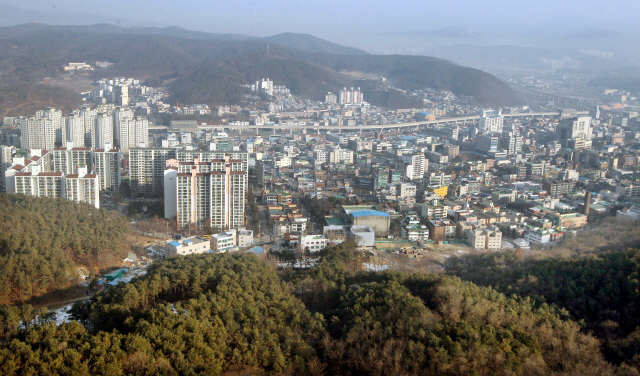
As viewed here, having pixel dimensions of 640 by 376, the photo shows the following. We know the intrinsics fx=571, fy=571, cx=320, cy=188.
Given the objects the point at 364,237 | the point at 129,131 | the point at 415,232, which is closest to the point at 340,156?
the point at 129,131

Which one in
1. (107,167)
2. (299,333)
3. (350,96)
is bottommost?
(299,333)

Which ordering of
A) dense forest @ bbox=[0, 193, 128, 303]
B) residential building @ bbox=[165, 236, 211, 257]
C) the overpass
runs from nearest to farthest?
dense forest @ bbox=[0, 193, 128, 303] < residential building @ bbox=[165, 236, 211, 257] < the overpass

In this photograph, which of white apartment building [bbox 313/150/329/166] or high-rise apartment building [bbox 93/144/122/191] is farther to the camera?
white apartment building [bbox 313/150/329/166]

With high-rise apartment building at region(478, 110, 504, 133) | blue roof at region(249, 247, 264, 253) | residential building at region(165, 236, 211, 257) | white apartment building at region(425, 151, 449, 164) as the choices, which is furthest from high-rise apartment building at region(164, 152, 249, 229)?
high-rise apartment building at region(478, 110, 504, 133)

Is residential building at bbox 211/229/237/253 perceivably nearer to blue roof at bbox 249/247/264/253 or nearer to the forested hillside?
blue roof at bbox 249/247/264/253

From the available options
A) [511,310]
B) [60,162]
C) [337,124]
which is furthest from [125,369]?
[337,124]

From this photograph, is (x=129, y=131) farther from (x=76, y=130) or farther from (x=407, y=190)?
(x=407, y=190)
